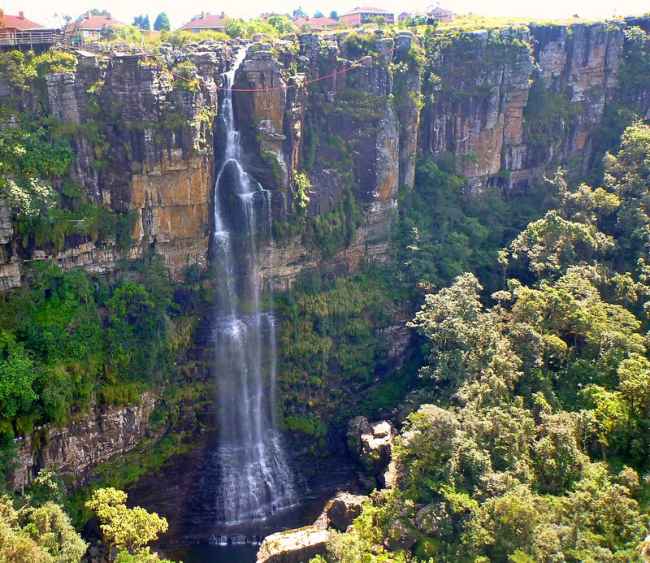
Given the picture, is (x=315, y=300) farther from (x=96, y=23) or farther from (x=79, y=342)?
(x=96, y=23)

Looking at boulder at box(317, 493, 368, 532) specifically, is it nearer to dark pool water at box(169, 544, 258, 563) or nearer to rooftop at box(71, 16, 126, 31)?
dark pool water at box(169, 544, 258, 563)

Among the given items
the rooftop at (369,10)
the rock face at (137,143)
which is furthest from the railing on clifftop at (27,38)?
the rooftop at (369,10)

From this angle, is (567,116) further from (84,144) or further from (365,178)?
(84,144)

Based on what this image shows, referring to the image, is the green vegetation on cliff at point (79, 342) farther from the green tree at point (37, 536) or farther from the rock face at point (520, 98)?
the rock face at point (520, 98)

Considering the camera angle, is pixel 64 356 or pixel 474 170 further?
pixel 474 170

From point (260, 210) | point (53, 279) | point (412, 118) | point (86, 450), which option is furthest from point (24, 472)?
point (412, 118)

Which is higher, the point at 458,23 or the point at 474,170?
the point at 458,23

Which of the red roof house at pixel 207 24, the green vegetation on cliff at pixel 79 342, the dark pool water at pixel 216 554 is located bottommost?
the dark pool water at pixel 216 554
